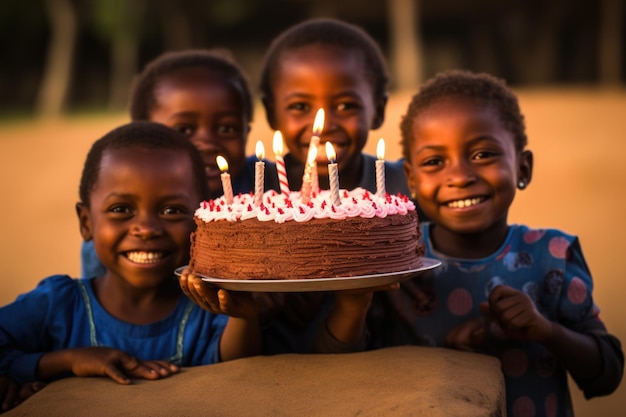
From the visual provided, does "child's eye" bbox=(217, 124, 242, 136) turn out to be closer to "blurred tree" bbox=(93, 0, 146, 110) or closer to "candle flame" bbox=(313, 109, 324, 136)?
"candle flame" bbox=(313, 109, 324, 136)

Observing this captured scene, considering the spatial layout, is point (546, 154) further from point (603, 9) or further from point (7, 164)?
point (7, 164)

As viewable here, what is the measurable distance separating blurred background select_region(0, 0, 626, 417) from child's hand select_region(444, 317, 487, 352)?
315 cm

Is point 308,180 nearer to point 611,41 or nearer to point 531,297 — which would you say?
point 531,297

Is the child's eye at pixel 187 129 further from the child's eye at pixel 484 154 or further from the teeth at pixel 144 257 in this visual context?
the child's eye at pixel 484 154

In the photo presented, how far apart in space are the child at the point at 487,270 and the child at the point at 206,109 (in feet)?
3.50

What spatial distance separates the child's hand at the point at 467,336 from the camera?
3.19m

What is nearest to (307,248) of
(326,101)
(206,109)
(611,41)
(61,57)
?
(326,101)

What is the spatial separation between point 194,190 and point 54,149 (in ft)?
44.6

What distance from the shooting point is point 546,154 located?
1195 cm

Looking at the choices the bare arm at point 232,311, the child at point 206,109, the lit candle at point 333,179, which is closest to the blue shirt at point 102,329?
the bare arm at point 232,311

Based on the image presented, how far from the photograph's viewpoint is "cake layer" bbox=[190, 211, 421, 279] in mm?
2611

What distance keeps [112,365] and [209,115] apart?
1658 millimetres

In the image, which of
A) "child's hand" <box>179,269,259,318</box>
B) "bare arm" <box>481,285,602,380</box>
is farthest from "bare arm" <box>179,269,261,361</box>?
"bare arm" <box>481,285,602,380</box>

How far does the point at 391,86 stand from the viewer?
16.5 meters
